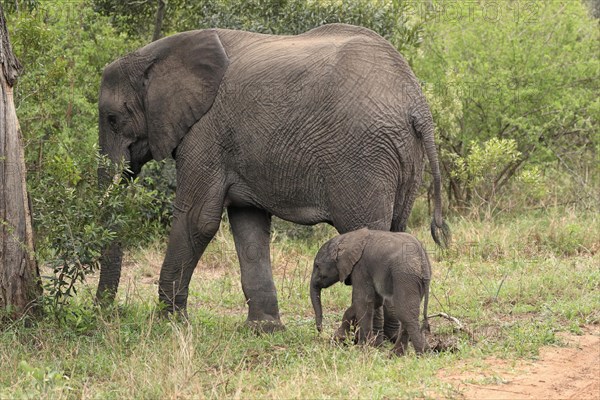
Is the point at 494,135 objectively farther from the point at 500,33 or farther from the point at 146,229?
the point at 146,229

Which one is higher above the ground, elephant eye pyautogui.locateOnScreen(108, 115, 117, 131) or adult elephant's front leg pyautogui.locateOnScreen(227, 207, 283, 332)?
elephant eye pyautogui.locateOnScreen(108, 115, 117, 131)

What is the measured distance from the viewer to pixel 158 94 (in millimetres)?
8844

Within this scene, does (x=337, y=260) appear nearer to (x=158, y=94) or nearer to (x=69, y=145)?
(x=158, y=94)

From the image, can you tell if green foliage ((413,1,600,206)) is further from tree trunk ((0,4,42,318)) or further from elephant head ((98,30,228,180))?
tree trunk ((0,4,42,318))

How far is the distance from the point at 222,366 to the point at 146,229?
191 cm

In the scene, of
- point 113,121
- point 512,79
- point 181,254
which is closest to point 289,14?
point 512,79

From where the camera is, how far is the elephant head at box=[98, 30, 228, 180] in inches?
338

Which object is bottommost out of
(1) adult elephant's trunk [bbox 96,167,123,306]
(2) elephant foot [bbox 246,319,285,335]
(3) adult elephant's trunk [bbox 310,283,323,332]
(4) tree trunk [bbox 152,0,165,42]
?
(2) elephant foot [bbox 246,319,285,335]

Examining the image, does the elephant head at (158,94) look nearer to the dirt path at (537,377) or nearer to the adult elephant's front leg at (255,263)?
the adult elephant's front leg at (255,263)

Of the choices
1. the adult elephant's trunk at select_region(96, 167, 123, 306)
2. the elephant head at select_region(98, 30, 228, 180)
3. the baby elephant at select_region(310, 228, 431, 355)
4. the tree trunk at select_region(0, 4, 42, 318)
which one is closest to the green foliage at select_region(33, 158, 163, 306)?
the tree trunk at select_region(0, 4, 42, 318)

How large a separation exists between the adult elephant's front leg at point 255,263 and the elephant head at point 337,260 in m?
0.99

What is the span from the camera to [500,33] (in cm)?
1456

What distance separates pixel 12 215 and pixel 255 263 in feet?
6.72

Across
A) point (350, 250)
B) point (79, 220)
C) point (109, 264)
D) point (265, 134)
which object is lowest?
point (109, 264)
